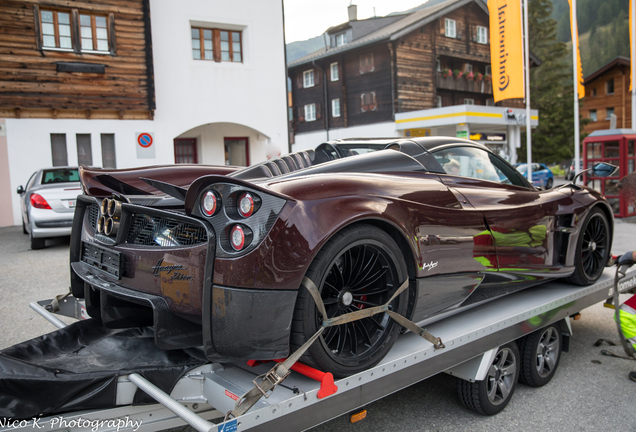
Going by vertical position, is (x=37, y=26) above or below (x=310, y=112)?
below

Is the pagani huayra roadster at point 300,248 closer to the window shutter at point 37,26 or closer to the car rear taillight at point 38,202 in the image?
the car rear taillight at point 38,202

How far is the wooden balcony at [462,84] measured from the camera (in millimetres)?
29266

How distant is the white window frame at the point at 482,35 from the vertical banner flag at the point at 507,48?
19471 millimetres

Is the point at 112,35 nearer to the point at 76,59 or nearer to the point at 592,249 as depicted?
the point at 76,59

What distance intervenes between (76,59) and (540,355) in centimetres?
1352

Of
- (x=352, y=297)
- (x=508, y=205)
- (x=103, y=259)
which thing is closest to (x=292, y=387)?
(x=352, y=297)

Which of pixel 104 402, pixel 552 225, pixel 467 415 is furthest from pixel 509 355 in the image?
pixel 104 402

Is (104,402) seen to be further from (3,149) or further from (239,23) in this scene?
Result: (239,23)

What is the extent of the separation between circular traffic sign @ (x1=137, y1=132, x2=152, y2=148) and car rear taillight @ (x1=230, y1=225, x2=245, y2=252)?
1300 cm

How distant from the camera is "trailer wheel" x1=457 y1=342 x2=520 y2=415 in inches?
113

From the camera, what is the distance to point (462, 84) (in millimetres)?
30250

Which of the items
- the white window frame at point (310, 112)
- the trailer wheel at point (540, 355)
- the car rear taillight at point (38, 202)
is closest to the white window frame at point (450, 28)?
the white window frame at point (310, 112)

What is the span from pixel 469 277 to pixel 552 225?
1.26 meters

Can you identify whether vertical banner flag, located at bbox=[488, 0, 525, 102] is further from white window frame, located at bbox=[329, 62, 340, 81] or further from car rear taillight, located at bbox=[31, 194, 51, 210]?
white window frame, located at bbox=[329, 62, 340, 81]
